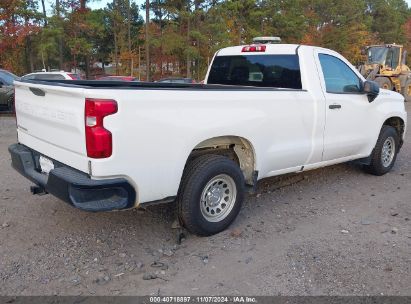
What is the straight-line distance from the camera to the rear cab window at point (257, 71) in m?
5.26

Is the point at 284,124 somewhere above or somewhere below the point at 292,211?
above

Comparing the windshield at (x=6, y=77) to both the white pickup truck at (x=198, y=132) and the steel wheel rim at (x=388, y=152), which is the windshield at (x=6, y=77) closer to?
the white pickup truck at (x=198, y=132)

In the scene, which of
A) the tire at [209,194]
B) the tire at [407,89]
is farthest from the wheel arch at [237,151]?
the tire at [407,89]

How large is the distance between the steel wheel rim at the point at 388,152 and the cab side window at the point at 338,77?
133cm

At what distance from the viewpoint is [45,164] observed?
157 inches

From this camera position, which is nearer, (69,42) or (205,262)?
(205,262)

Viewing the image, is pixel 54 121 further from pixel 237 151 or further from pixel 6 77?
pixel 6 77

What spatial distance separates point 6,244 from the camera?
4.02 meters

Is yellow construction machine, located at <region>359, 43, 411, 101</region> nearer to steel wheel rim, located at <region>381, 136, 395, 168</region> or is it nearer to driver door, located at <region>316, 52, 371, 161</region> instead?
steel wheel rim, located at <region>381, 136, 395, 168</region>

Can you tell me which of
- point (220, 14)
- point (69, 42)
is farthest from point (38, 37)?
point (220, 14)

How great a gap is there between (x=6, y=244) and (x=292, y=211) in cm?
310

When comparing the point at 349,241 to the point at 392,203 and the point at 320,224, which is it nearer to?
the point at 320,224

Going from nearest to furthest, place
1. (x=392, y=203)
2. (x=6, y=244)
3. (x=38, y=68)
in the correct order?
(x=6, y=244) → (x=392, y=203) → (x=38, y=68)

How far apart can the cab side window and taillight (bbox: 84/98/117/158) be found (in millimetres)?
3124
